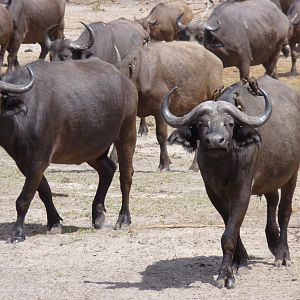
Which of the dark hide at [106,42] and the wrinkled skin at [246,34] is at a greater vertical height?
the dark hide at [106,42]

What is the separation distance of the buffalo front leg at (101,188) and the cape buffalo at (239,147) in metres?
2.49

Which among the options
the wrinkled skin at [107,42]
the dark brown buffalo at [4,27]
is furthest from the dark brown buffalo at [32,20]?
the wrinkled skin at [107,42]

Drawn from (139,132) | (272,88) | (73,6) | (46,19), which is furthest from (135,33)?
(73,6)

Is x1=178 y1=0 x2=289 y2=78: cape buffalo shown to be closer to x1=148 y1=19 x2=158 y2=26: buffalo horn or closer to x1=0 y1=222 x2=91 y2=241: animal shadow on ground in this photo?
x1=148 y1=19 x2=158 y2=26: buffalo horn

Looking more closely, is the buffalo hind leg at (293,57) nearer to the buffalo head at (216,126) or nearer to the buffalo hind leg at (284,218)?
the buffalo hind leg at (284,218)

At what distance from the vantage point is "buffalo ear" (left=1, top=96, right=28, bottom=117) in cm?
1139

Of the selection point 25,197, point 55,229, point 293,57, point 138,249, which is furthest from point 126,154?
point 293,57

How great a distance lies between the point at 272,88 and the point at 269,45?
43.0 feet

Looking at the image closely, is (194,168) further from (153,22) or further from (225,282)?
(153,22)

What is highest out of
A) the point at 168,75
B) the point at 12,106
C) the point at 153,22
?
the point at 12,106

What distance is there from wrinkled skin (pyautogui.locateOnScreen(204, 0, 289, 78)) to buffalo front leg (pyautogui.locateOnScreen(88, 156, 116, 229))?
29.5ft

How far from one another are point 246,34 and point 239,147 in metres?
13.5

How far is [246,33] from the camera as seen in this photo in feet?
75.3

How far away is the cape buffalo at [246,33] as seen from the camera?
22.3 m
